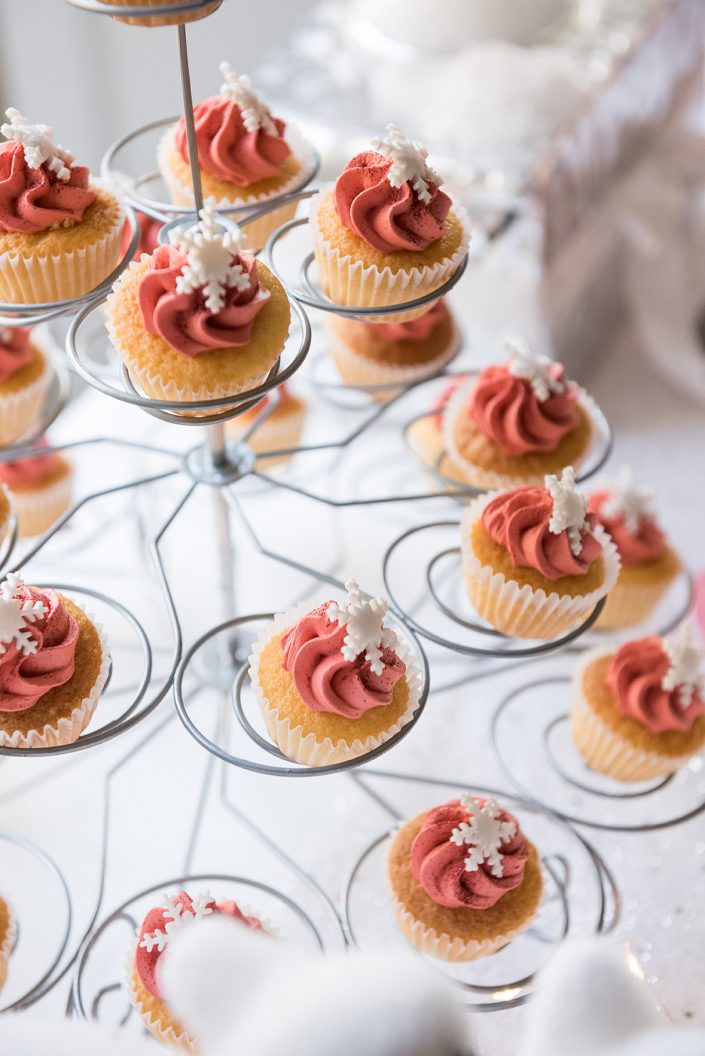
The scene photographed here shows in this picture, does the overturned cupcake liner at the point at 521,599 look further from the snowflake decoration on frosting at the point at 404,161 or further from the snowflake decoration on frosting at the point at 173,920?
the snowflake decoration on frosting at the point at 173,920

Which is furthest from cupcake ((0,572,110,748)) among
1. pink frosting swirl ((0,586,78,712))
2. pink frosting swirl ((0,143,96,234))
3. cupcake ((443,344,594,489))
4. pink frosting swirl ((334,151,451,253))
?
cupcake ((443,344,594,489))

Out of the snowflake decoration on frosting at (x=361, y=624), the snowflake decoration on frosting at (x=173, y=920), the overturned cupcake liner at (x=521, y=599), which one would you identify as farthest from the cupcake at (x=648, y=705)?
the snowflake decoration on frosting at (x=173, y=920)

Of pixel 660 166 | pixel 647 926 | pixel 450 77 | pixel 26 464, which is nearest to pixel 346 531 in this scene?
pixel 26 464

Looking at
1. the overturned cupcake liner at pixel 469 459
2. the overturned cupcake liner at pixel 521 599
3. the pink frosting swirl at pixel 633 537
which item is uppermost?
the overturned cupcake liner at pixel 469 459

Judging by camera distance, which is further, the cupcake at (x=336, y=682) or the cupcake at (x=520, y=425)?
the cupcake at (x=520, y=425)

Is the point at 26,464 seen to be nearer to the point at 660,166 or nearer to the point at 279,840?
the point at 279,840

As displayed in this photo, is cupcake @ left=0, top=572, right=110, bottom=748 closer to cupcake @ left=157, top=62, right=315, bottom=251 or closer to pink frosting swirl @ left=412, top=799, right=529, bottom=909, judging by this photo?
→ pink frosting swirl @ left=412, top=799, right=529, bottom=909

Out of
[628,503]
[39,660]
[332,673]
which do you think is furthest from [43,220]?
[628,503]
